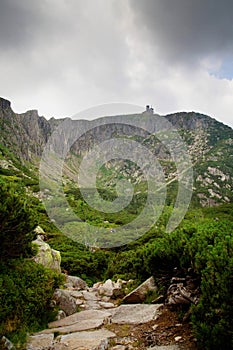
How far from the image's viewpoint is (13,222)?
361 inches

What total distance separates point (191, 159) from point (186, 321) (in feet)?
578

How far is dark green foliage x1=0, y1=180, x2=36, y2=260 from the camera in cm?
881

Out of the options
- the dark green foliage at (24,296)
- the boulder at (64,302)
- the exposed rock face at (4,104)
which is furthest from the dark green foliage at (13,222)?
the exposed rock face at (4,104)

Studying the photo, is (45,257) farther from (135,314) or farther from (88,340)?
(88,340)

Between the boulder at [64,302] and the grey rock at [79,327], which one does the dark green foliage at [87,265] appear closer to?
the boulder at [64,302]

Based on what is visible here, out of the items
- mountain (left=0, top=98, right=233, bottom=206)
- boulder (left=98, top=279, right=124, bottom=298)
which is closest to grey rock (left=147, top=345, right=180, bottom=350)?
boulder (left=98, top=279, right=124, bottom=298)

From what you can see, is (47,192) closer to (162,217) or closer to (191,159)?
(162,217)

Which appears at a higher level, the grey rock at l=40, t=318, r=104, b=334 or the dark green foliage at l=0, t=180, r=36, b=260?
the dark green foliage at l=0, t=180, r=36, b=260

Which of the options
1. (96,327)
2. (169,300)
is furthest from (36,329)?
(169,300)

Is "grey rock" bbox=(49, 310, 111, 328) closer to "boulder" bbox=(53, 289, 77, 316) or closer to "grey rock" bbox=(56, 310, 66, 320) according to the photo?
"grey rock" bbox=(56, 310, 66, 320)

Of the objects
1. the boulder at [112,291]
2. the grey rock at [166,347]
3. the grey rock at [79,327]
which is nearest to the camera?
the grey rock at [166,347]

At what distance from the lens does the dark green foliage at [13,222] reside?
28.9ft

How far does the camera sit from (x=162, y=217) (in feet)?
258

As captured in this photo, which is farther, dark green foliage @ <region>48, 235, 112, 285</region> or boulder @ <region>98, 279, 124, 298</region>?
dark green foliage @ <region>48, 235, 112, 285</region>
